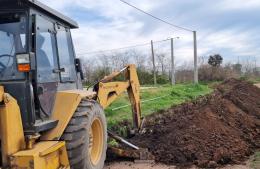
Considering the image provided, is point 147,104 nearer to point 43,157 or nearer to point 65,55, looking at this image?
point 65,55

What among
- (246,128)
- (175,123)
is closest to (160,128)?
(175,123)

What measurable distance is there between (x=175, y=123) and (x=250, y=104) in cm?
618

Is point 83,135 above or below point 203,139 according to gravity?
above

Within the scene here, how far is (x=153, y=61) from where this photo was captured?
4359cm

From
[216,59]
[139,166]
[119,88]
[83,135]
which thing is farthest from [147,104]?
[216,59]

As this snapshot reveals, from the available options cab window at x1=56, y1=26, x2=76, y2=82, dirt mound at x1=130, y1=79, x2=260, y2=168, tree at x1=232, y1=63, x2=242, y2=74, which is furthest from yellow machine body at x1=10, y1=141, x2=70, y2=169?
tree at x1=232, y1=63, x2=242, y2=74

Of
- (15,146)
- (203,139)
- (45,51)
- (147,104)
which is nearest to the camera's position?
(15,146)

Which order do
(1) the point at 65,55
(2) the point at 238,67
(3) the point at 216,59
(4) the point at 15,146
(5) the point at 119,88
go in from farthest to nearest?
(2) the point at 238,67 → (3) the point at 216,59 → (5) the point at 119,88 → (1) the point at 65,55 → (4) the point at 15,146

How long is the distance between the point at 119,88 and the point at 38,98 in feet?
11.6

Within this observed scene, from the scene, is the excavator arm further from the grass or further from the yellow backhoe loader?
the grass

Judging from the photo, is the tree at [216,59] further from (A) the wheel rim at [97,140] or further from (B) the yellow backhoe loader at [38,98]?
(B) the yellow backhoe loader at [38,98]

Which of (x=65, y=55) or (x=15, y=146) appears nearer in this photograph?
(x=15, y=146)

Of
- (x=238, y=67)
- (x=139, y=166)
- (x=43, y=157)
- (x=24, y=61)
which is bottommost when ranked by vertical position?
(x=139, y=166)

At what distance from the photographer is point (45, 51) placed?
588 cm
